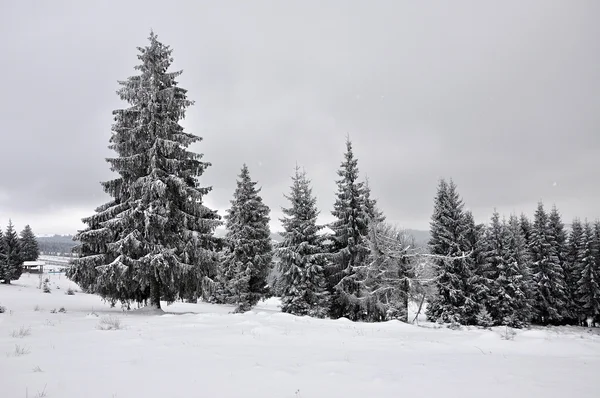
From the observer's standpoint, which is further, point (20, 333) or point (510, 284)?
point (510, 284)

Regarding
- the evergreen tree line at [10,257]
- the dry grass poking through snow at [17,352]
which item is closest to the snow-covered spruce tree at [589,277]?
the dry grass poking through snow at [17,352]

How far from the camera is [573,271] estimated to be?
42.1m

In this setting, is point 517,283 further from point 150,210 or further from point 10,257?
point 10,257

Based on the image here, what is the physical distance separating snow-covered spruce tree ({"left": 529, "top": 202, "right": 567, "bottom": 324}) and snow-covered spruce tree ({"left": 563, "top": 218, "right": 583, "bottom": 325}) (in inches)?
55.0

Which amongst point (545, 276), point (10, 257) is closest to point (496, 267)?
point (545, 276)

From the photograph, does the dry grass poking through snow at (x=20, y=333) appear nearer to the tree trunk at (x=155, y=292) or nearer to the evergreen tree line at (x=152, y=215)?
the evergreen tree line at (x=152, y=215)

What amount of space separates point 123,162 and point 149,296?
677 cm

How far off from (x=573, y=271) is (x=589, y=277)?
2.71 meters

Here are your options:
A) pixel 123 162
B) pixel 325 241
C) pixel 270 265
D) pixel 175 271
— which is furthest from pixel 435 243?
pixel 123 162

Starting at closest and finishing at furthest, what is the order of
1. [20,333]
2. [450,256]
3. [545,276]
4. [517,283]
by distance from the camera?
[20,333]
[450,256]
[517,283]
[545,276]

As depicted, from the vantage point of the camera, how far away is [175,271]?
50.1 feet

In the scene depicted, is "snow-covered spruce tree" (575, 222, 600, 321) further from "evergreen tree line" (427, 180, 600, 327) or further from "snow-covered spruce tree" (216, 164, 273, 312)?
"snow-covered spruce tree" (216, 164, 273, 312)

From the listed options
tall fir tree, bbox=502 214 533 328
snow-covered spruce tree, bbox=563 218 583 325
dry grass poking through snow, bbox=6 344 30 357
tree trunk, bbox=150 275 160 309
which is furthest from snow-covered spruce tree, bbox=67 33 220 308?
snow-covered spruce tree, bbox=563 218 583 325

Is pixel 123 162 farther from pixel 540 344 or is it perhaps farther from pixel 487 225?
pixel 487 225
